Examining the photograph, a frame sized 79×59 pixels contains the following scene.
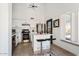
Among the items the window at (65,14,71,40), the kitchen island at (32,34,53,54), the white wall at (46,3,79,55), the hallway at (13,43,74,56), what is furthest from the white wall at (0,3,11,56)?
the window at (65,14,71,40)

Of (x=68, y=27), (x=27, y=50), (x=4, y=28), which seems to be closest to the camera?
(x=4, y=28)

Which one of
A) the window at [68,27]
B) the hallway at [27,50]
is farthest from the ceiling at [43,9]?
the hallway at [27,50]

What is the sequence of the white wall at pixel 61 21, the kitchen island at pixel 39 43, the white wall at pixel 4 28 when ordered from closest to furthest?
1. the white wall at pixel 4 28
2. the white wall at pixel 61 21
3. the kitchen island at pixel 39 43

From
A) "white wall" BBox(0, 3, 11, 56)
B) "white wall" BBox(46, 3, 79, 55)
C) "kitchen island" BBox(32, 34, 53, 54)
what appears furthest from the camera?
"kitchen island" BBox(32, 34, 53, 54)

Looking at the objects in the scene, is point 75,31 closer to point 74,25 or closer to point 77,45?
point 74,25

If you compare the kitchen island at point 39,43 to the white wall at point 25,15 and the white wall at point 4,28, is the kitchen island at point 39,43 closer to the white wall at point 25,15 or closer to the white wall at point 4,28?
the white wall at point 25,15

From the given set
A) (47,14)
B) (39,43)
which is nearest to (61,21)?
(47,14)

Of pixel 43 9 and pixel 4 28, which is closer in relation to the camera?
pixel 4 28

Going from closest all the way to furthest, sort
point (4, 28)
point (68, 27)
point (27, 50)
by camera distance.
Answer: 1. point (4, 28)
2. point (68, 27)
3. point (27, 50)

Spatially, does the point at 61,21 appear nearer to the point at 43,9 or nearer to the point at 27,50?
the point at 43,9

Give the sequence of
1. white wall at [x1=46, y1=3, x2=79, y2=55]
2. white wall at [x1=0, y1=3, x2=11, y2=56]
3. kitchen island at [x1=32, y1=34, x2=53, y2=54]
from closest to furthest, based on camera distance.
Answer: white wall at [x1=0, y1=3, x2=11, y2=56], white wall at [x1=46, y1=3, x2=79, y2=55], kitchen island at [x1=32, y1=34, x2=53, y2=54]

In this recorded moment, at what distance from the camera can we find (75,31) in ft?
11.8

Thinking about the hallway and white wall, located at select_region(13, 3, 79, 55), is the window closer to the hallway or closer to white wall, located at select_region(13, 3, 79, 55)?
white wall, located at select_region(13, 3, 79, 55)

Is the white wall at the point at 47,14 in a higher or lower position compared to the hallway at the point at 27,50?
higher
